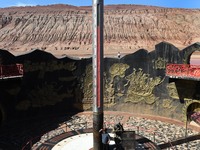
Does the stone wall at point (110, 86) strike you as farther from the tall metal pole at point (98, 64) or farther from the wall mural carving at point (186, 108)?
the tall metal pole at point (98, 64)

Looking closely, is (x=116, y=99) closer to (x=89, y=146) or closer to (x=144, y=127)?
(x=144, y=127)

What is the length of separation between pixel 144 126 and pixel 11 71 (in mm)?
11033

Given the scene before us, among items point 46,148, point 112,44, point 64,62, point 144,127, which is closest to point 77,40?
point 112,44

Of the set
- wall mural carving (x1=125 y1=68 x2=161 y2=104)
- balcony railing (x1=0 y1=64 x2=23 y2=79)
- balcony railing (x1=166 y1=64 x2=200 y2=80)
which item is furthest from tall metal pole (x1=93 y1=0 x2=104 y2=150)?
wall mural carving (x1=125 y1=68 x2=161 y2=104)

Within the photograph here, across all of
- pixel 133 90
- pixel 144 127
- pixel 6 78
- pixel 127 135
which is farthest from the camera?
pixel 133 90

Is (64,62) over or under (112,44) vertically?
under

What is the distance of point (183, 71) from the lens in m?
19.4

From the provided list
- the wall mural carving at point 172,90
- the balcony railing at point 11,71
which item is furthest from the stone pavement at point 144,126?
the balcony railing at point 11,71

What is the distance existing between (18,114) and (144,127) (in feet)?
34.0

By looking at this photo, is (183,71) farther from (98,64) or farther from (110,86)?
(98,64)

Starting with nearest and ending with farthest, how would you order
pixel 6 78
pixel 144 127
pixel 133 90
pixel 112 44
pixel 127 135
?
1. pixel 127 135
2. pixel 6 78
3. pixel 144 127
4. pixel 133 90
5. pixel 112 44

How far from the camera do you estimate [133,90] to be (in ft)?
77.8

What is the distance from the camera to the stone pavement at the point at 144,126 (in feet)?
60.1

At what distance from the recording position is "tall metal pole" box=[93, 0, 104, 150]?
11828mm
